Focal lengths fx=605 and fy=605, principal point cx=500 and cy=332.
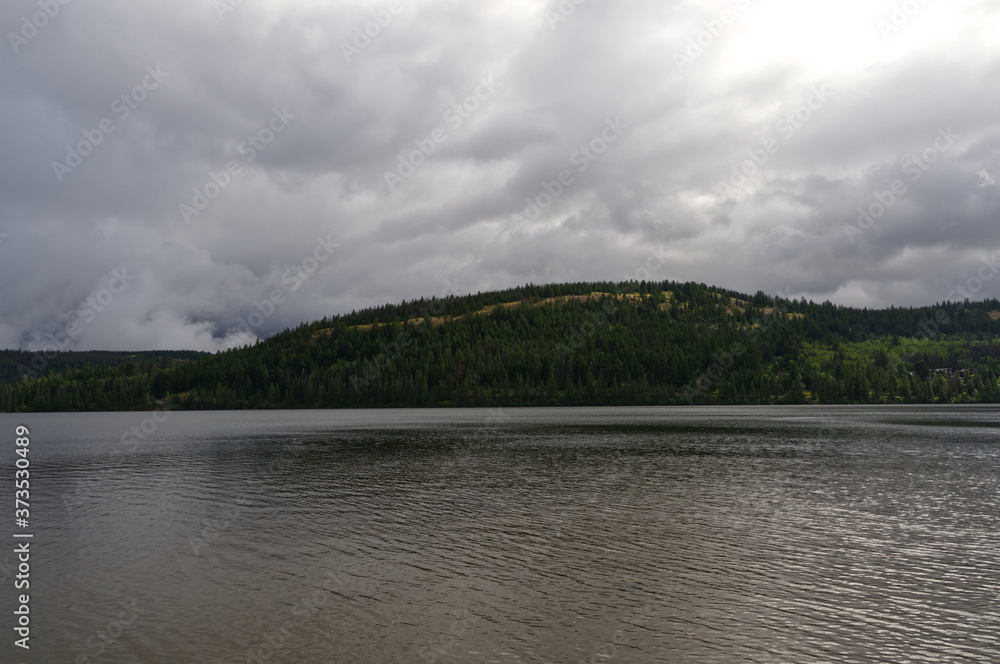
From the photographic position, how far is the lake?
20.1 metres

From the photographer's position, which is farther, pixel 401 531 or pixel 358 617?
pixel 401 531

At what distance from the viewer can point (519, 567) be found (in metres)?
28.6

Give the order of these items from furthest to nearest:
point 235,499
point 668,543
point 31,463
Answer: point 31,463
point 235,499
point 668,543

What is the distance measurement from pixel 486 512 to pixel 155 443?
91.5 metres

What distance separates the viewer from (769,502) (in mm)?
44031

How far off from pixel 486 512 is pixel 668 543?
1360cm

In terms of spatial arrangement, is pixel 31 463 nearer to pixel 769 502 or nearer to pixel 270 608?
pixel 270 608

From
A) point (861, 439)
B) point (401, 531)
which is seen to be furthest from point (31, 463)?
point (861, 439)

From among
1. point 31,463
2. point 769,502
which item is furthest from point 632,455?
point 31,463

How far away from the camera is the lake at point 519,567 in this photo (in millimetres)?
20109

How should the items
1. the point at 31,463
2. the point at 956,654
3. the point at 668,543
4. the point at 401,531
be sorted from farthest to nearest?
1. the point at 31,463
2. the point at 401,531
3. the point at 668,543
4. the point at 956,654

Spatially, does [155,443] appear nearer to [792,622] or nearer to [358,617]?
[358,617]

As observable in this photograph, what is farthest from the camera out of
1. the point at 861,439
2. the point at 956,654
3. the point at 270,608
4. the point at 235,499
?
the point at 861,439

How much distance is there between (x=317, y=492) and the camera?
169ft
